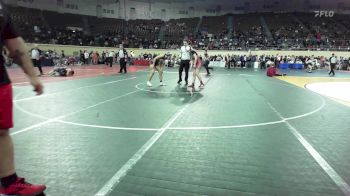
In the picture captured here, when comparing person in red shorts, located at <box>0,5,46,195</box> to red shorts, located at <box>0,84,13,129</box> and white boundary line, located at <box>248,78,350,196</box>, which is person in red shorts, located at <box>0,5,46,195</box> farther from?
white boundary line, located at <box>248,78,350,196</box>

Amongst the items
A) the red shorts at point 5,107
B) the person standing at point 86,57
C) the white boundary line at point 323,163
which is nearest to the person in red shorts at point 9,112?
the red shorts at point 5,107

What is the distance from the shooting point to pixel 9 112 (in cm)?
259

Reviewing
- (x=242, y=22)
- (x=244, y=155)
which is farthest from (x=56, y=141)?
(x=242, y=22)

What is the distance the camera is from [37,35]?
115 feet

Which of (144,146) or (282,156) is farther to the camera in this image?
(144,146)

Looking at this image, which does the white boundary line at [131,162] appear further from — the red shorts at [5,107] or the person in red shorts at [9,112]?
the red shorts at [5,107]

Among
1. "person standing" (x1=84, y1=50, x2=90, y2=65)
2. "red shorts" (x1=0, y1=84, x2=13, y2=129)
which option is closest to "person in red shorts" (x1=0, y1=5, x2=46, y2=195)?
Result: "red shorts" (x1=0, y1=84, x2=13, y2=129)

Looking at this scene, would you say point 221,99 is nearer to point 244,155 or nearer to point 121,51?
point 244,155

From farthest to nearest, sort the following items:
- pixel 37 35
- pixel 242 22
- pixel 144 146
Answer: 1. pixel 242 22
2. pixel 37 35
3. pixel 144 146

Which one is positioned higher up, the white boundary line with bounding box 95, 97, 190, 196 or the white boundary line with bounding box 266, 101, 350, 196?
the white boundary line with bounding box 95, 97, 190, 196

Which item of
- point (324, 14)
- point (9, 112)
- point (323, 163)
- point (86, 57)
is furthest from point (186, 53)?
point (324, 14)

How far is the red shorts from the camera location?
2516mm

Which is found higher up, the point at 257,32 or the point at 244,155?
the point at 257,32

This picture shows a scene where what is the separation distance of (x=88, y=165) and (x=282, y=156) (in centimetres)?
265
